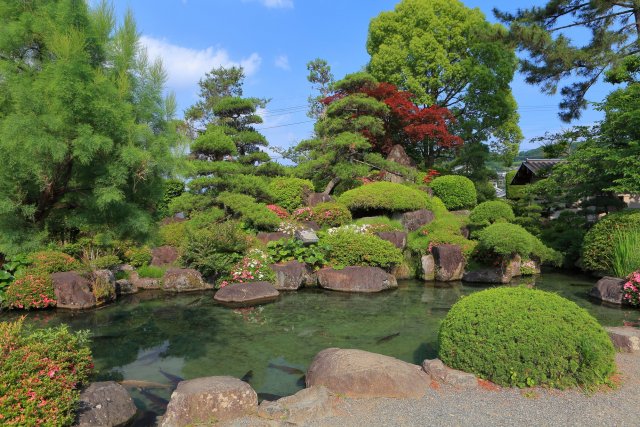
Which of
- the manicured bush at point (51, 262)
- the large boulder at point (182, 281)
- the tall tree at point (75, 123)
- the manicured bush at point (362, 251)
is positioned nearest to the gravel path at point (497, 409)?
the tall tree at point (75, 123)

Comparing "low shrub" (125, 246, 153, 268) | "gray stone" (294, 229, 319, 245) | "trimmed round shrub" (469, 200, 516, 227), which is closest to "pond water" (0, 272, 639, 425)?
"low shrub" (125, 246, 153, 268)

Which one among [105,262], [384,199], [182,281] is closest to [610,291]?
[384,199]

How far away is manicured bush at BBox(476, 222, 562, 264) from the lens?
11.3 metres

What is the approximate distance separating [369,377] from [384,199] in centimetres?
1079

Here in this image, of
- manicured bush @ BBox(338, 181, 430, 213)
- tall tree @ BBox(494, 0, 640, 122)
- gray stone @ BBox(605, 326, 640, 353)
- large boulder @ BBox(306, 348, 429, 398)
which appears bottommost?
large boulder @ BBox(306, 348, 429, 398)

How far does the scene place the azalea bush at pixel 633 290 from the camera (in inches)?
336

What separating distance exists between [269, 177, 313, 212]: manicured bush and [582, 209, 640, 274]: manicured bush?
9.74 metres

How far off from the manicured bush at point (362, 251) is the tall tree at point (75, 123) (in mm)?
8076

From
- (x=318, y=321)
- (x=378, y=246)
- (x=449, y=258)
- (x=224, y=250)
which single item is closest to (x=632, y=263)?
(x=449, y=258)

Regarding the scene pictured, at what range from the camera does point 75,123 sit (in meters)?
3.15

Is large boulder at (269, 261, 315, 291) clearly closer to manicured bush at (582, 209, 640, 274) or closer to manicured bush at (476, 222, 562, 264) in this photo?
manicured bush at (476, 222, 562, 264)

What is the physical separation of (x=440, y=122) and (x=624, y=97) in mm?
8450

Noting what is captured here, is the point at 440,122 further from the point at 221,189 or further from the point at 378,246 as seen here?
the point at 221,189

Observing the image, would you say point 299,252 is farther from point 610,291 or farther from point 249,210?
point 610,291
